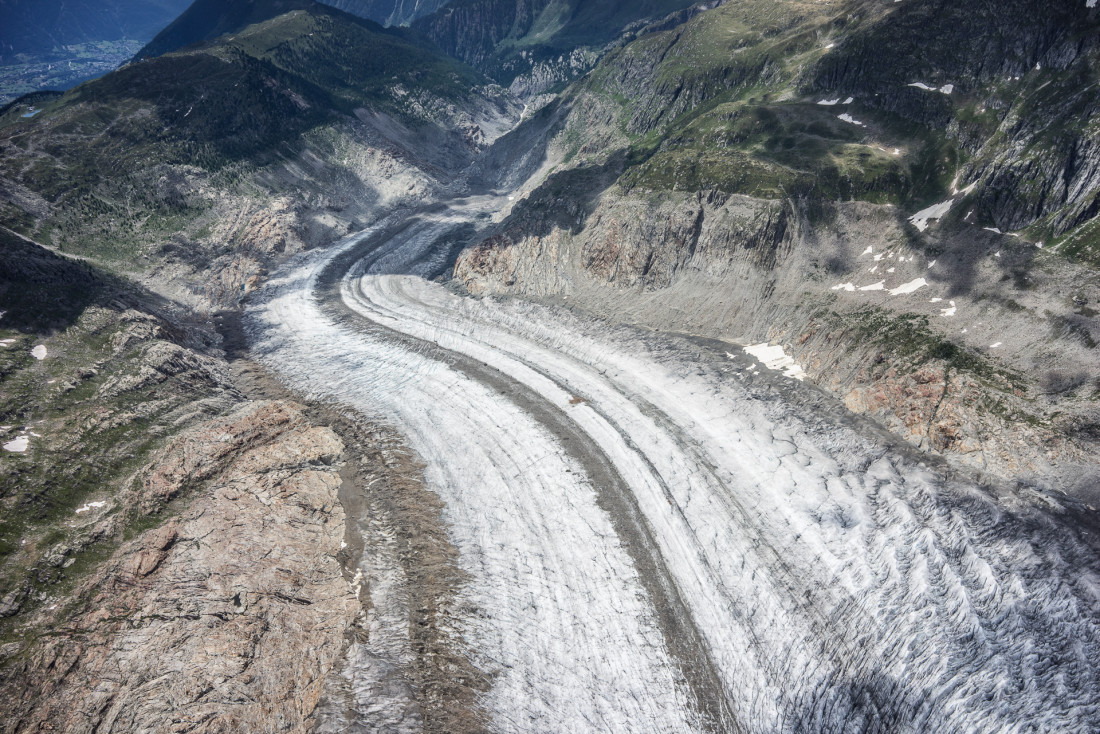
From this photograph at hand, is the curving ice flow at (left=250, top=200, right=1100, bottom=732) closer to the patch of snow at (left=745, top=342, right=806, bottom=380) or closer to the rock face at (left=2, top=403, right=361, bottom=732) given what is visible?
the patch of snow at (left=745, top=342, right=806, bottom=380)

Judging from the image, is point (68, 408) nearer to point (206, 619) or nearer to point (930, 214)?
point (206, 619)

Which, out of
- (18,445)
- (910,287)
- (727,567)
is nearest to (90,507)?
(18,445)

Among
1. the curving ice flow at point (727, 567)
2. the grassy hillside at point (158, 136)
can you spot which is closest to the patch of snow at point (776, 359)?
the curving ice flow at point (727, 567)

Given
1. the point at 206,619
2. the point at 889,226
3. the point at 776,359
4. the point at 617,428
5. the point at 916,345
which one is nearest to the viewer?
the point at 206,619

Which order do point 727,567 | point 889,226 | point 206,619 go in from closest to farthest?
point 206,619 < point 727,567 < point 889,226

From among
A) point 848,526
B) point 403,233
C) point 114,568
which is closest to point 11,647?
point 114,568

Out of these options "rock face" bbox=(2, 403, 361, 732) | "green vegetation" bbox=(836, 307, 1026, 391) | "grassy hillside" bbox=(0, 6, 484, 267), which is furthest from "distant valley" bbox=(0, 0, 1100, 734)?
"grassy hillside" bbox=(0, 6, 484, 267)
